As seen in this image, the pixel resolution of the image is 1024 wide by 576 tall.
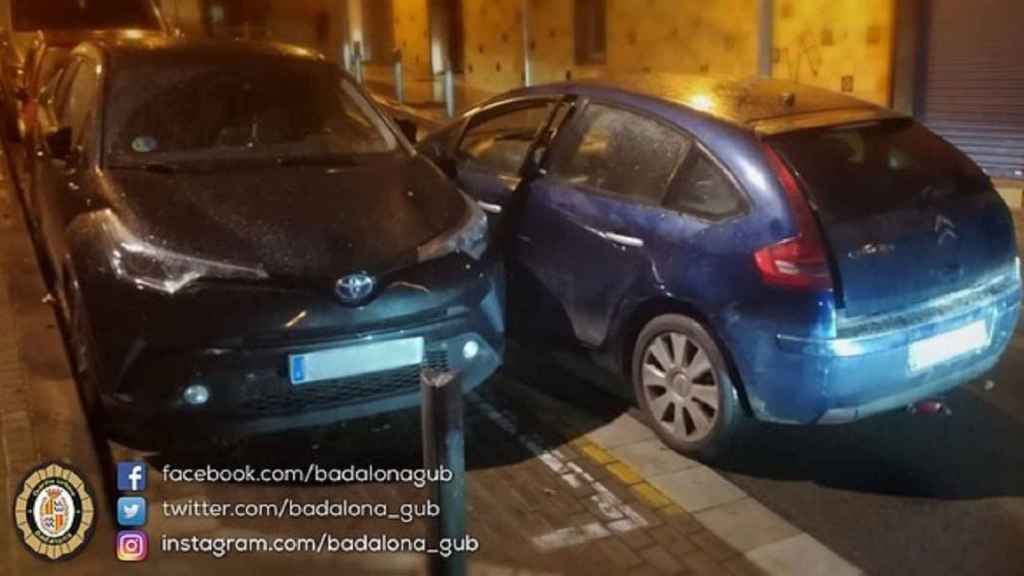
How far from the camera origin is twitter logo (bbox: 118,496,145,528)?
160 inches

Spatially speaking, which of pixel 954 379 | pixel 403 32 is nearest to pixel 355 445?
pixel 954 379

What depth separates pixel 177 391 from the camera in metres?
4.21

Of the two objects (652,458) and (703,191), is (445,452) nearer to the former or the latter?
(652,458)

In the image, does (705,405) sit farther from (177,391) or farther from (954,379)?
(177,391)

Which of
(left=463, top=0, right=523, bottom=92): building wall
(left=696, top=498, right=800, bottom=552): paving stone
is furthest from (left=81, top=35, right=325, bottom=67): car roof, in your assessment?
(left=463, top=0, right=523, bottom=92): building wall

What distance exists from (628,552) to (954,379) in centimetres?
173

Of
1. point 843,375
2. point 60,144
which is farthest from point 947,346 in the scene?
point 60,144

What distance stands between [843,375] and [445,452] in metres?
1.84

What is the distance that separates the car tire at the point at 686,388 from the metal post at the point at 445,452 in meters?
1.64

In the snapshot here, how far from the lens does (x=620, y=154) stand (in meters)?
5.10

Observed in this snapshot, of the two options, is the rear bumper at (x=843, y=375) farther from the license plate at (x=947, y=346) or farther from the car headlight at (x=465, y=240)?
the car headlight at (x=465, y=240)

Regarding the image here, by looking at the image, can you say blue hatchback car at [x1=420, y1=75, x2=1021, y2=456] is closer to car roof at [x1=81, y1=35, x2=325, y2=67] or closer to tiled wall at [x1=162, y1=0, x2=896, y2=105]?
car roof at [x1=81, y1=35, x2=325, y2=67]

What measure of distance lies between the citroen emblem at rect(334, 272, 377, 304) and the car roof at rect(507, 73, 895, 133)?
160 centimetres

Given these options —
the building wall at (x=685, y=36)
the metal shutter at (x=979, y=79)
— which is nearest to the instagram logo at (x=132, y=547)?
the metal shutter at (x=979, y=79)
